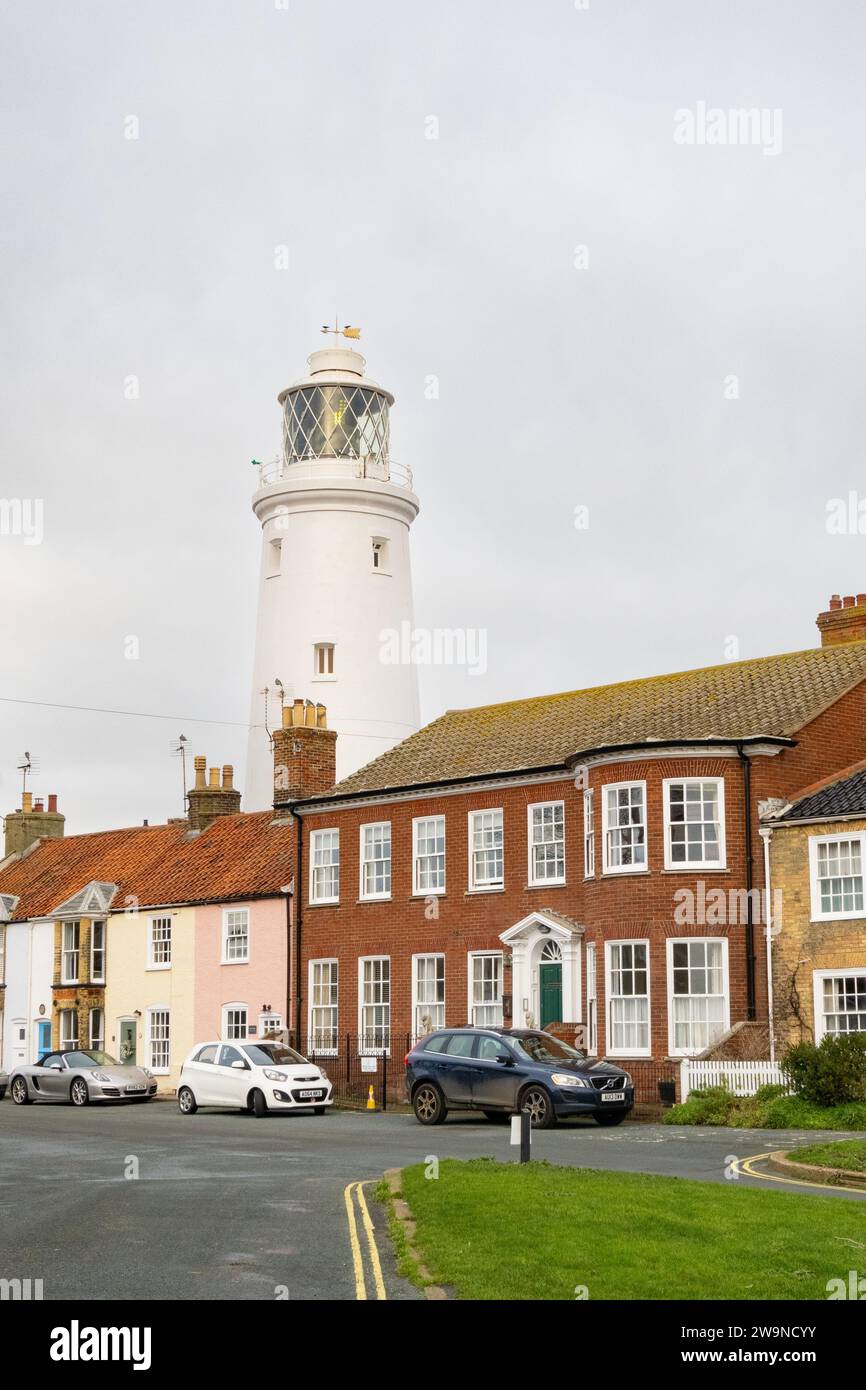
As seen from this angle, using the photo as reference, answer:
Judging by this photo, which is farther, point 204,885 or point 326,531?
point 326,531

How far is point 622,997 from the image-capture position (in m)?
35.7

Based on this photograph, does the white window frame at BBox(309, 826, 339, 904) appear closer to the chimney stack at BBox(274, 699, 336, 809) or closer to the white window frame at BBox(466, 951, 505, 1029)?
the chimney stack at BBox(274, 699, 336, 809)

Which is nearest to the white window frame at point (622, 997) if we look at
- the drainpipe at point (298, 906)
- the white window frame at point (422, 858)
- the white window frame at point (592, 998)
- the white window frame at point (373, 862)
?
→ the white window frame at point (592, 998)

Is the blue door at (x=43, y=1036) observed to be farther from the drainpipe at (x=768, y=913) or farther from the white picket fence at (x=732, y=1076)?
the drainpipe at (x=768, y=913)

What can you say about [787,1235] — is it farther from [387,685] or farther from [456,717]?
[387,685]

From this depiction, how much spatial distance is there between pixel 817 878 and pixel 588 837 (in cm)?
560

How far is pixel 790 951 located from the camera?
3394 cm

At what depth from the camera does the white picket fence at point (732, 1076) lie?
31750mm

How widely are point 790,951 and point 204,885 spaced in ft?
66.8

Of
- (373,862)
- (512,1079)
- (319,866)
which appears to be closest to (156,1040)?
(319,866)

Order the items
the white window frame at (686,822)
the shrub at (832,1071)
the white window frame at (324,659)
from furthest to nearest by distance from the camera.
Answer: the white window frame at (324,659)
the white window frame at (686,822)
the shrub at (832,1071)

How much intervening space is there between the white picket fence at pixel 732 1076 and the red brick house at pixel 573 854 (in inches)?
55.9

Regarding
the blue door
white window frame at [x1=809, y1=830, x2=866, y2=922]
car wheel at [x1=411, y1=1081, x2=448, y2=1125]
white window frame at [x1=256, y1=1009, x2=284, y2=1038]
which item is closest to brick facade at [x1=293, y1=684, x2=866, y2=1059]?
white window frame at [x1=256, y1=1009, x2=284, y2=1038]

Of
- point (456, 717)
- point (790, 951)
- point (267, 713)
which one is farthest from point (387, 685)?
point (790, 951)
